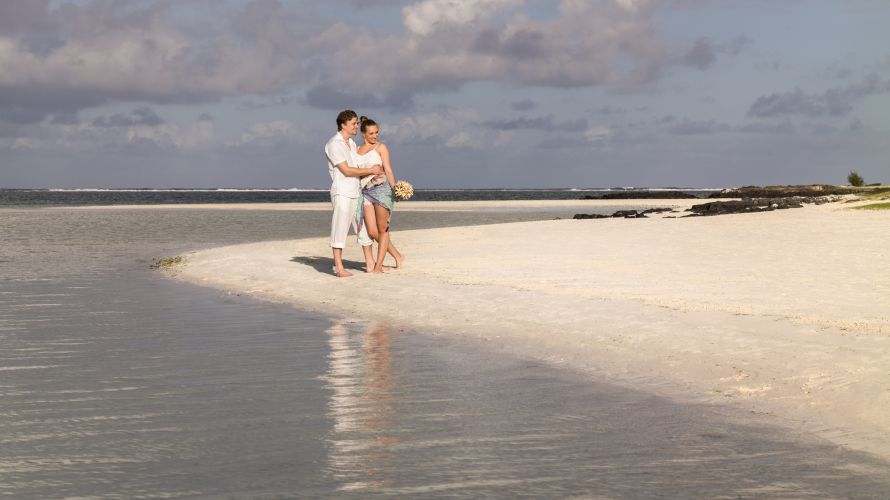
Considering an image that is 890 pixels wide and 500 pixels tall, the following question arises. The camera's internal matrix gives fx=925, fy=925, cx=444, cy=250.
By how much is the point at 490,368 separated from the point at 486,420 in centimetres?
222

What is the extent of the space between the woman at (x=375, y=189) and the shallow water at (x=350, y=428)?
541cm

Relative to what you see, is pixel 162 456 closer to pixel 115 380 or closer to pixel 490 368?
pixel 115 380

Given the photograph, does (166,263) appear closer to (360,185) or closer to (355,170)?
(360,185)

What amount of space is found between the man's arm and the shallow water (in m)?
4.95

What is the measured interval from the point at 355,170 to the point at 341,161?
29 centimetres

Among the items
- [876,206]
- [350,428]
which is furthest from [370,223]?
[876,206]

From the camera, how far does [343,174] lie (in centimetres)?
1602

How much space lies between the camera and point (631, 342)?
32.9 feet

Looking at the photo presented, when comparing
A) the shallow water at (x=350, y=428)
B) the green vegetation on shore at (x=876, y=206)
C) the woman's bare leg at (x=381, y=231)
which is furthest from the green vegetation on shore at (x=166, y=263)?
the green vegetation on shore at (x=876, y=206)

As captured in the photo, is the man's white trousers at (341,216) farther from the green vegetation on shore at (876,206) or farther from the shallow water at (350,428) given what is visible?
the green vegetation on shore at (876,206)

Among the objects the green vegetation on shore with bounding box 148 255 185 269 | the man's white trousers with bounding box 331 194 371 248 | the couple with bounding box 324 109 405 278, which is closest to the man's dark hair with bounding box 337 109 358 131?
the couple with bounding box 324 109 405 278

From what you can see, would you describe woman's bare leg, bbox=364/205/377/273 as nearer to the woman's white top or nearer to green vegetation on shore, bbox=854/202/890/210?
the woman's white top

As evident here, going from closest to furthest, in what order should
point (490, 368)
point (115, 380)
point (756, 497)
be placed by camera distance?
1. point (756, 497)
2. point (115, 380)
3. point (490, 368)

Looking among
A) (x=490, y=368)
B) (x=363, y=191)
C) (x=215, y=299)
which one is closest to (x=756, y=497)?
(x=490, y=368)
